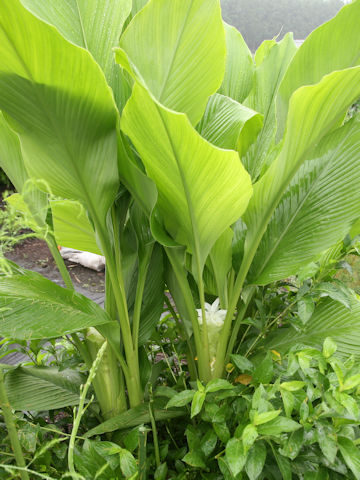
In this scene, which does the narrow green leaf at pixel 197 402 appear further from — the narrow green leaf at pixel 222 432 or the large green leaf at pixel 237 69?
the large green leaf at pixel 237 69

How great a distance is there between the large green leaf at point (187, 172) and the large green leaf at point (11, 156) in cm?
31

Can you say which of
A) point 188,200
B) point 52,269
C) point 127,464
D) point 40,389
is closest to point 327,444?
point 127,464

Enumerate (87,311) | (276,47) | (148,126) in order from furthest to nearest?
(276,47)
(87,311)
(148,126)

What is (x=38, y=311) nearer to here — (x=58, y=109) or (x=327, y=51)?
(x=58, y=109)

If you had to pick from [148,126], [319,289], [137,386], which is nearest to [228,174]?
[148,126]

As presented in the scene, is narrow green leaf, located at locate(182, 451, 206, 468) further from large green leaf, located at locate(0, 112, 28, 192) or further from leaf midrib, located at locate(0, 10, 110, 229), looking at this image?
large green leaf, located at locate(0, 112, 28, 192)

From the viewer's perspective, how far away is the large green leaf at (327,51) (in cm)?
59

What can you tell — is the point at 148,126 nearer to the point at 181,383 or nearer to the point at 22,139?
the point at 22,139

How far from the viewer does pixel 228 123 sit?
2.49 feet

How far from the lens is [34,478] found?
2.24ft

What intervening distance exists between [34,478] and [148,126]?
2.07 feet

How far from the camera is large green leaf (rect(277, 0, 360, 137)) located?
1.93 feet

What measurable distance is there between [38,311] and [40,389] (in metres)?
0.26

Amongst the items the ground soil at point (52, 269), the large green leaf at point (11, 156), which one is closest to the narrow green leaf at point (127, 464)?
the large green leaf at point (11, 156)
